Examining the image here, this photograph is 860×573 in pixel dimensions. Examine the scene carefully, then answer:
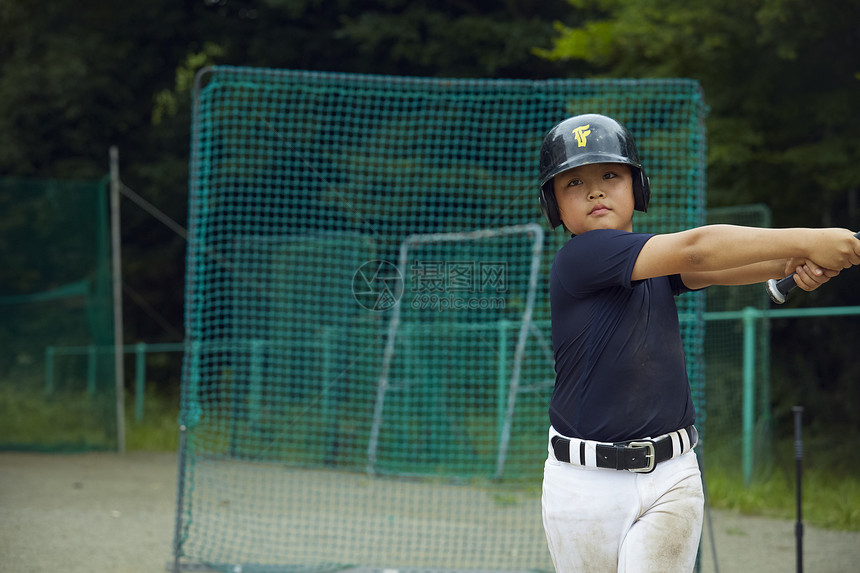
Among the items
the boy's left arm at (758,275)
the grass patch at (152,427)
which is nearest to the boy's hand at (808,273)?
the boy's left arm at (758,275)

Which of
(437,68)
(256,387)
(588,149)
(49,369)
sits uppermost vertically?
(437,68)

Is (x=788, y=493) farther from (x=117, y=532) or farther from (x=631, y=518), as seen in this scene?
(x=631, y=518)

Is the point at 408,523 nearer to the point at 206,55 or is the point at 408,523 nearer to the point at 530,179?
the point at 530,179

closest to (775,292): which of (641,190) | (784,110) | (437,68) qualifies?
(641,190)

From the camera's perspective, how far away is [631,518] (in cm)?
244

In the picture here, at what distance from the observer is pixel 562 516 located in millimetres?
2498

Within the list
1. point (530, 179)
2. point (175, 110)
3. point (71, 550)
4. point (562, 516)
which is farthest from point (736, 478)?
point (175, 110)

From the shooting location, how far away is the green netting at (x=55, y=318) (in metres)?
10.2

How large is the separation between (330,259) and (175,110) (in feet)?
27.1

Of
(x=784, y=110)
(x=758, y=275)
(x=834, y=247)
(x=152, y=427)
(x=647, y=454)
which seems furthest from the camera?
(x=152, y=427)

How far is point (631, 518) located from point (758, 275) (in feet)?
2.70

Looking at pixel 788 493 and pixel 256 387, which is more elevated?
pixel 256 387

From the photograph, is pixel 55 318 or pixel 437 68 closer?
pixel 55 318

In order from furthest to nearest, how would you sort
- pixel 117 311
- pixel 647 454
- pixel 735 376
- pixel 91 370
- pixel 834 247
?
pixel 91 370 → pixel 117 311 → pixel 735 376 → pixel 647 454 → pixel 834 247
